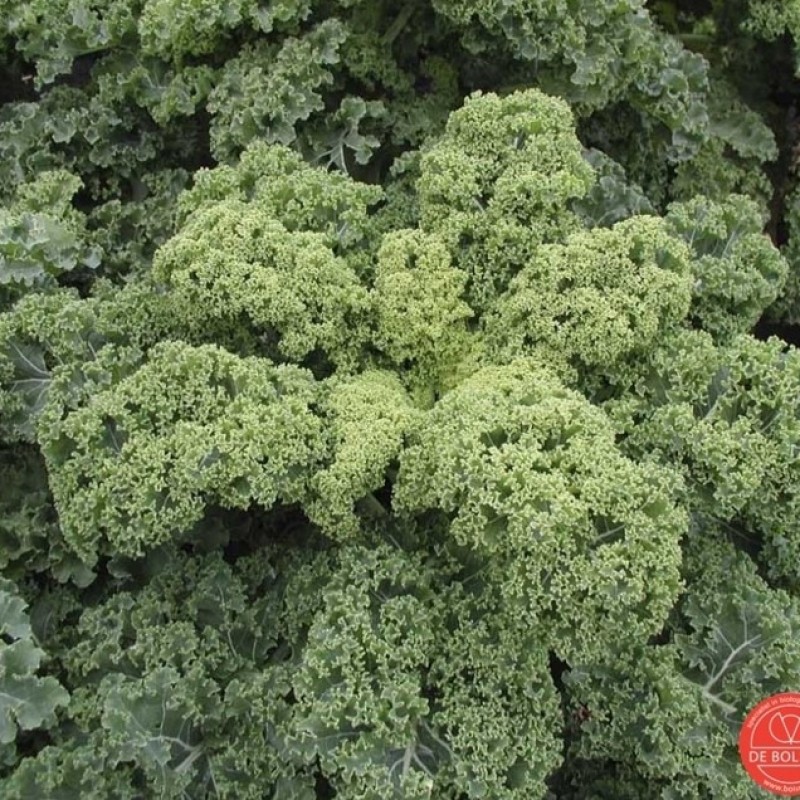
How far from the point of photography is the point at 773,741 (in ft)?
11.5

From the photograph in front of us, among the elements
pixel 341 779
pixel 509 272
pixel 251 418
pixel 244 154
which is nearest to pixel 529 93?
pixel 509 272

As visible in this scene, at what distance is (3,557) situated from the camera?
3.87 metres

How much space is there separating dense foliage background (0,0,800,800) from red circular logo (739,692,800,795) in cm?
6

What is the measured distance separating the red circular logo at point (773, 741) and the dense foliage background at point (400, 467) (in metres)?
0.06

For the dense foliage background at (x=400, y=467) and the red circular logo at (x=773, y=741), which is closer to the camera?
the dense foliage background at (x=400, y=467)

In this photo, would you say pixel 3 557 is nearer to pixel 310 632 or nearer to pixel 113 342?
pixel 113 342

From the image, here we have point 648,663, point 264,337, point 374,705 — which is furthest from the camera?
point 264,337

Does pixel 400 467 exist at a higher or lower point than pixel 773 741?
higher

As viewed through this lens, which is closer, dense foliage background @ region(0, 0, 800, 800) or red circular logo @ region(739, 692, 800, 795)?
dense foliage background @ region(0, 0, 800, 800)

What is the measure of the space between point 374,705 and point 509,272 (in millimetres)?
1685

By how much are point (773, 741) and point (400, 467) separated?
1.64 metres

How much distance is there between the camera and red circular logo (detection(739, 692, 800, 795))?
3.46 metres

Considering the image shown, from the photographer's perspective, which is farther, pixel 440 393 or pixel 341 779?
pixel 440 393

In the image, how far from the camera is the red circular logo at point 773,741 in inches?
136
